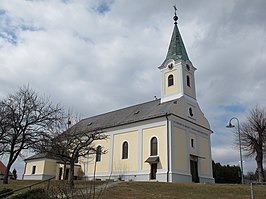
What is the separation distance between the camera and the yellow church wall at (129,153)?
36822mm

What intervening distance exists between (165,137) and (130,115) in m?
8.78

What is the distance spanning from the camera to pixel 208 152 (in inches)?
1582

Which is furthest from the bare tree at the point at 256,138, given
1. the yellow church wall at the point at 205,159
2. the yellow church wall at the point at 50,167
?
the yellow church wall at the point at 50,167

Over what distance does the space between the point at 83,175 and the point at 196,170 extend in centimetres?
1700

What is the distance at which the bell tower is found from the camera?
39281 millimetres

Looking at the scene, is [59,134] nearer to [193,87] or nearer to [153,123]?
[153,123]

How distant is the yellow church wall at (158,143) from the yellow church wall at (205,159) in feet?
22.7

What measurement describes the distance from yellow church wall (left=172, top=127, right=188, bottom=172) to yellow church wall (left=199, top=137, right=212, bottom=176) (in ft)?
13.1

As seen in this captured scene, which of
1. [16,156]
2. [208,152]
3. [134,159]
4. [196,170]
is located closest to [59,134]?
[16,156]

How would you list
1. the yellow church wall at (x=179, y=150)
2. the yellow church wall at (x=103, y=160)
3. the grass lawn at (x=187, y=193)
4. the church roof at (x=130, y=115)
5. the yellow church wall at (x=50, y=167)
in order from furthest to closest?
the yellow church wall at (x=50, y=167)
the yellow church wall at (x=103, y=160)
the church roof at (x=130, y=115)
the yellow church wall at (x=179, y=150)
the grass lawn at (x=187, y=193)

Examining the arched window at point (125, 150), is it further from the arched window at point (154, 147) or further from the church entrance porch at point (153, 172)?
the church entrance porch at point (153, 172)

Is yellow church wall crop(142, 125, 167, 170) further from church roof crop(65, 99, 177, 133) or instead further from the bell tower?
the bell tower

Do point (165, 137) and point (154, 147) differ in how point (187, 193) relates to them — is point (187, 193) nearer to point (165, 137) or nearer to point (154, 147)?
point (165, 137)

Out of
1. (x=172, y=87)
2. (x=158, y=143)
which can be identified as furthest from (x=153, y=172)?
(x=172, y=87)
